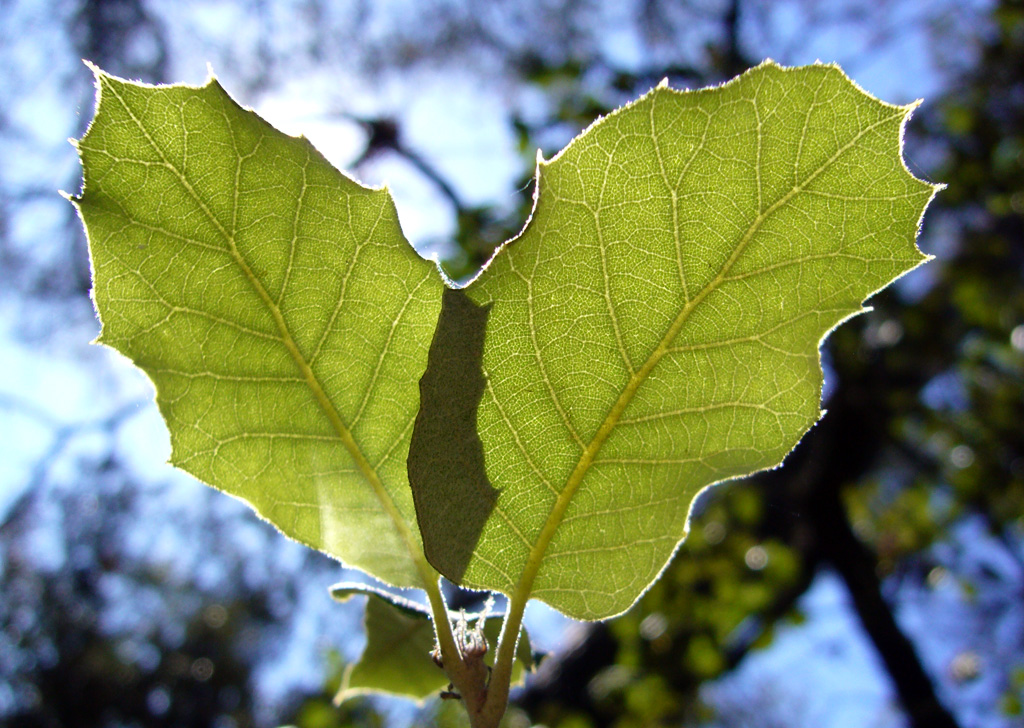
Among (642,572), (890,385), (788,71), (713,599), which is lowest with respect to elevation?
(642,572)

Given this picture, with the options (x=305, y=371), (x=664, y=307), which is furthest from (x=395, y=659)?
(x=664, y=307)

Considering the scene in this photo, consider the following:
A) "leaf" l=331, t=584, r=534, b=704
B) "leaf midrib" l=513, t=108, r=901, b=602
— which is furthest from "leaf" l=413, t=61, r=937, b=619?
"leaf" l=331, t=584, r=534, b=704

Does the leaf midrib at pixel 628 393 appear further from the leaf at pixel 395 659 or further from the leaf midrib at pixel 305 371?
the leaf at pixel 395 659

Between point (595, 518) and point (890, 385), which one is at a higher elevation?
point (890, 385)

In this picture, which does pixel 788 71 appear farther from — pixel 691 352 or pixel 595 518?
pixel 595 518

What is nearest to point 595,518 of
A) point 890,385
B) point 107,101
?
point 107,101

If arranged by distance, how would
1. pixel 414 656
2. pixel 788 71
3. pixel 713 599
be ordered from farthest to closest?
pixel 713 599, pixel 414 656, pixel 788 71

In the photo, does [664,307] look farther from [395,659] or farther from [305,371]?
[395,659]

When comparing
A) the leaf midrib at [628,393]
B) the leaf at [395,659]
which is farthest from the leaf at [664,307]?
the leaf at [395,659]
